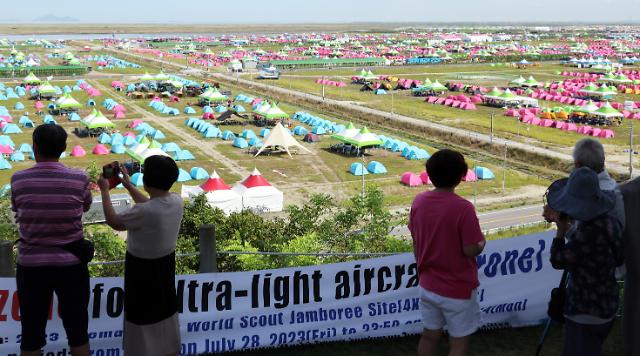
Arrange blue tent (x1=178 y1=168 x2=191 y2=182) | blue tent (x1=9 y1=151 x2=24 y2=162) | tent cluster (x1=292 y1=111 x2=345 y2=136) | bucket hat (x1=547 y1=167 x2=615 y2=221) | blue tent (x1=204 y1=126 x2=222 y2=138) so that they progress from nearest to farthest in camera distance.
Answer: bucket hat (x1=547 y1=167 x2=615 y2=221) → blue tent (x1=178 y1=168 x2=191 y2=182) → blue tent (x1=9 y1=151 x2=24 y2=162) → blue tent (x1=204 y1=126 x2=222 y2=138) → tent cluster (x1=292 y1=111 x2=345 y2=136)

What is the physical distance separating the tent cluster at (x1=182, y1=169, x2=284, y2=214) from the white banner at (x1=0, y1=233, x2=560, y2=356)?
17.1 meters

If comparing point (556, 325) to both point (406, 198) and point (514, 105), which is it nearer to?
point (406, 198)

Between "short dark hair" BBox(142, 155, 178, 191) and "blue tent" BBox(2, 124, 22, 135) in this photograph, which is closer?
"short dark hair" BBox(142, 155, 178, 191)

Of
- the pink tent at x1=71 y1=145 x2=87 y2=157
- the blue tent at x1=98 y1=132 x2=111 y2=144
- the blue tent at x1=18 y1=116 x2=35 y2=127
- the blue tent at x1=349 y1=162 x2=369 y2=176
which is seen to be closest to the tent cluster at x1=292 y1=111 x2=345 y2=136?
the blue tent at x1=349 y1=162 x2=369 y2=176

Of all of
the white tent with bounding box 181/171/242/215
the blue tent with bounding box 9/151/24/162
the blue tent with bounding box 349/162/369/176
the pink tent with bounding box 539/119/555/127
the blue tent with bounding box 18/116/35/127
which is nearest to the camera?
the white tent with bounding box 181/171/242/215

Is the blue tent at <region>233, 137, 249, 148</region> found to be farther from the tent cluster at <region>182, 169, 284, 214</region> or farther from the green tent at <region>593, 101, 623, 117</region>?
the green tent at <region>593, 101, 623, 117</region>

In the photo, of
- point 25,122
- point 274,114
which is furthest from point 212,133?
point 25,122

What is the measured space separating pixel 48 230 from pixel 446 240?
8.70 feet

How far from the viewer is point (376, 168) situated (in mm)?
30281

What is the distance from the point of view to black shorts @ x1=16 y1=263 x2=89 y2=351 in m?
4.25

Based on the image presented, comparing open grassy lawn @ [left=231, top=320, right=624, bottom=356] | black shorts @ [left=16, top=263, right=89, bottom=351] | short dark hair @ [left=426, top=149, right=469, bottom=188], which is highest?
short dark hair @ [left=426, top=149, right=469, bottom=188]

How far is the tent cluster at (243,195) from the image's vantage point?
23578mm

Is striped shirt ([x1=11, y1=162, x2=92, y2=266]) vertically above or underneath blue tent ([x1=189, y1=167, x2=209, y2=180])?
above

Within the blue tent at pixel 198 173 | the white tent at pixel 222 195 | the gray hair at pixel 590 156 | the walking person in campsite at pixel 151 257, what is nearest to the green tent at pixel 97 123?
the blue tent at pixel 198 173
